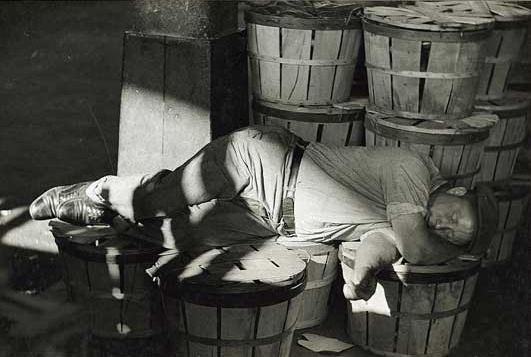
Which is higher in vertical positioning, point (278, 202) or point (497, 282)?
point (278, 202)

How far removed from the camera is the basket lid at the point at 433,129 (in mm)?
5227

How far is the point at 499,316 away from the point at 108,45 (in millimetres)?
6995

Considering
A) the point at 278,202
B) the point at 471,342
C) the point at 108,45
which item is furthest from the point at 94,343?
the point at 108,45

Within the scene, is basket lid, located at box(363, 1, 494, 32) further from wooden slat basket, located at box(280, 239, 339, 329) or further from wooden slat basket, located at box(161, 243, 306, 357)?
wooden slat basket, located at box(161, 243, 306, 357)

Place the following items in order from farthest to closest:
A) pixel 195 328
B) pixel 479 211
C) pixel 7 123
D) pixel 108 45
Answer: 1. pixel 108 45
2. pixel 7 123
3. pixel 479 211
4. pixel 195 328

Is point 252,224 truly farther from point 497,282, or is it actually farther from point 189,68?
point 497,282

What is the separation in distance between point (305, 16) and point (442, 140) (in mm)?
1282

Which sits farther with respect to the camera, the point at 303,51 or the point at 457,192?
the point at 303,51

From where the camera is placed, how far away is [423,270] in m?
4.75

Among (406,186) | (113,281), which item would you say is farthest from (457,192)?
(113,281)

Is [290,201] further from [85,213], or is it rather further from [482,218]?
[85,213]

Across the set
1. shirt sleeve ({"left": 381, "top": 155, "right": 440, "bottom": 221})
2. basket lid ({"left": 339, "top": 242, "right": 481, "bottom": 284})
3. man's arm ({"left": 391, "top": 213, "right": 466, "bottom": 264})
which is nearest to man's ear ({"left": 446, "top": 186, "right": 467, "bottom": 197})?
shirt sleeve ({"left": 381, "top": 155, "right": 440, "bottom": 221})

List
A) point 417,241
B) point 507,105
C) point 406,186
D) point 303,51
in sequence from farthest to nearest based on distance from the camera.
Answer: point 507,105 < point 303,51 < point 406,186 < point 417,241

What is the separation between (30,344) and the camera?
16.0ft
